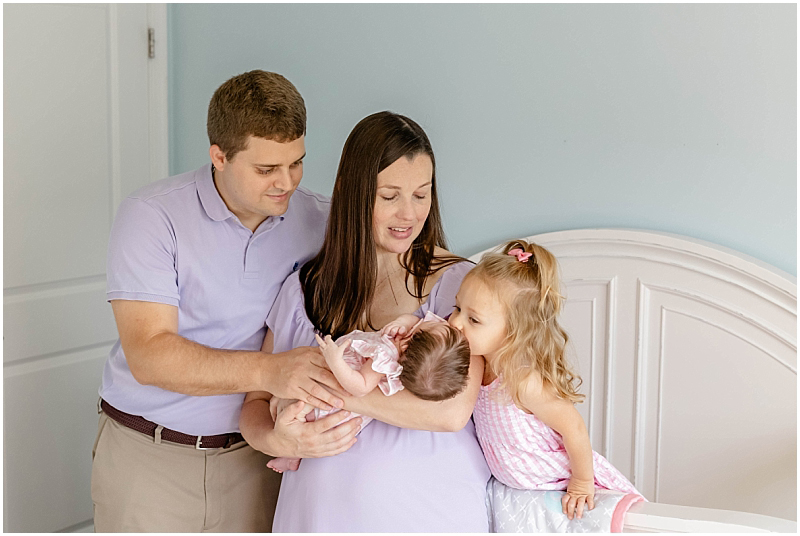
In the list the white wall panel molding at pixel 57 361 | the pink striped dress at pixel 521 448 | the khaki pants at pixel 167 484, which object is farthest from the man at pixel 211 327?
the white wall panel molding at pixel 57 361

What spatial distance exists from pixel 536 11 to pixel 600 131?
1.19ft

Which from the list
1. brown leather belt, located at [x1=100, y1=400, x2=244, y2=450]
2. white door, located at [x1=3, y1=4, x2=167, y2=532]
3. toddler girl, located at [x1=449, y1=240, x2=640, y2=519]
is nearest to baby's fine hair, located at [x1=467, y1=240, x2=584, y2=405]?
toddler girl, located at [x1=449, y1=240, x2=640, y2=519]

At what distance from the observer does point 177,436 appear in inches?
67.6

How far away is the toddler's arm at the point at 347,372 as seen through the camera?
4.41 feet

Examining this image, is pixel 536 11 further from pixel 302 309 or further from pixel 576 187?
pixel 302 309

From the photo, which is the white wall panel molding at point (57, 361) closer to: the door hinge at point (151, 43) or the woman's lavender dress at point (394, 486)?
the door hinge at point (151, 43)

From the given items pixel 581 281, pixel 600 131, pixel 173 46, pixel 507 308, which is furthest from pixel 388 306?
pixel 173 46

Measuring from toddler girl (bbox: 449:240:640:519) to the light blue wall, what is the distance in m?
0.63

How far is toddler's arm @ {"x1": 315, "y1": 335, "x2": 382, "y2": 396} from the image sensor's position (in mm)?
1345

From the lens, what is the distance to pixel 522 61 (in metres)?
2.07

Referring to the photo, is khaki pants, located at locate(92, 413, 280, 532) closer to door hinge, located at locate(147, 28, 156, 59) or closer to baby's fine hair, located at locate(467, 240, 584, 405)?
baby's fine hair, located at locate(467, 240, 584, 405)

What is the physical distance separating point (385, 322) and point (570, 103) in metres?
0.83

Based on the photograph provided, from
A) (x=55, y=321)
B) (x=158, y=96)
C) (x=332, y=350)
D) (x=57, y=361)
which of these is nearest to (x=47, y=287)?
(x=55, y=321)

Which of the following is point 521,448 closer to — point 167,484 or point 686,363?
point 686,363
